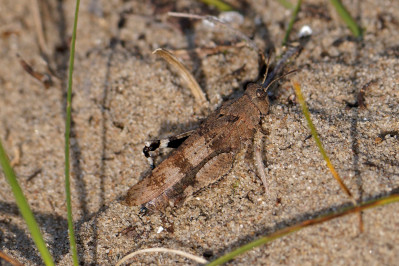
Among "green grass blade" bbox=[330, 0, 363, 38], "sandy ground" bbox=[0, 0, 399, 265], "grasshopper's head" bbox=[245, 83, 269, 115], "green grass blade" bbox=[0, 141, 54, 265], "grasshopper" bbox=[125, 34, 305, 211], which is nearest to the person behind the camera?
"green grass blade" bbox=[0, 141, 54, 265]

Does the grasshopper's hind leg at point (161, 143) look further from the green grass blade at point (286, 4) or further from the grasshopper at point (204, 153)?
the green grass blade at point (286, 4)

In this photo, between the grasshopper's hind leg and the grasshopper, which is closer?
the grasshopper

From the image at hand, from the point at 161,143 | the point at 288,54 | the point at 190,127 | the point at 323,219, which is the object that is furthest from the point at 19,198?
the point at 288,54

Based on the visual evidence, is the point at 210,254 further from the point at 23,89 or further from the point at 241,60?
the point at 23,89

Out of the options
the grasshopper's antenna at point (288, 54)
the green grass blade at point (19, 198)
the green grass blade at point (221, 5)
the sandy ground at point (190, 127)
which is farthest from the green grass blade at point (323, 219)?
the green grass blade at point (221, 5)

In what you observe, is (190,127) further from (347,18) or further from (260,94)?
(347,18)

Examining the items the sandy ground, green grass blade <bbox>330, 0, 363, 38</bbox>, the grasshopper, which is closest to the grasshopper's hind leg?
the grasshopper

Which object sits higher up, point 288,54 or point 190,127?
point 288,54

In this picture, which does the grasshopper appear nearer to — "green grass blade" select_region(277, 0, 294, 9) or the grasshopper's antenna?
the grasshopper's antenna
